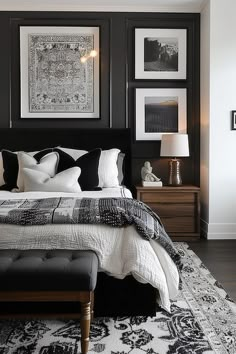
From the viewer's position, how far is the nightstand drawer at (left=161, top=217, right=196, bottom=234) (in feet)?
15.7

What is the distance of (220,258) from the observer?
402 cm

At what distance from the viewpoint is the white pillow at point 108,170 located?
4.45 m

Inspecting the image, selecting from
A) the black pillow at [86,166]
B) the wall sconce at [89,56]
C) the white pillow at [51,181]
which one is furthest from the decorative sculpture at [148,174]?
the wall sconce at [89,56]

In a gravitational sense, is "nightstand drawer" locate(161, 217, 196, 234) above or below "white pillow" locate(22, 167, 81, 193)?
below

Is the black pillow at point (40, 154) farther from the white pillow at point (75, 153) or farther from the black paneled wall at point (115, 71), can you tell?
the black paneled wall at point (115, 71)

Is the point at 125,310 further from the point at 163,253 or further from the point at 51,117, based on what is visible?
the point at 51,117

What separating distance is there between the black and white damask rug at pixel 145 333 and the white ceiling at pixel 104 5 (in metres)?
3.62

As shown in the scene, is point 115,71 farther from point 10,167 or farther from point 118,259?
point 118,259

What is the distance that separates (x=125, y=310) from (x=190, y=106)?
3298mm

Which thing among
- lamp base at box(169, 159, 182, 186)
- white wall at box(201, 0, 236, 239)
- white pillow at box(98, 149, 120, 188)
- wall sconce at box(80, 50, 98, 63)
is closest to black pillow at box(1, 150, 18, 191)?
white pillow at box(98, 149, 120, 188)

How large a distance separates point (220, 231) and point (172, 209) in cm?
65

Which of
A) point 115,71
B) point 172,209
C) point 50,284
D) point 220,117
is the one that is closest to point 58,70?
point 115,71

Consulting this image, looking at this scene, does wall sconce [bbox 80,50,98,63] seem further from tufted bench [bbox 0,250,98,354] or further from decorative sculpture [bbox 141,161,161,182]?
tufted bench [bbox 0,250,98,354]

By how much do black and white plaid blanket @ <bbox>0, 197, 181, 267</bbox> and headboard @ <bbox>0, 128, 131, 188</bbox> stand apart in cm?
219
